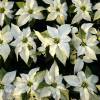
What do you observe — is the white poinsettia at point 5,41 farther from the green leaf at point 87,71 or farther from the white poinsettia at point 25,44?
the green leaf at point 87,71

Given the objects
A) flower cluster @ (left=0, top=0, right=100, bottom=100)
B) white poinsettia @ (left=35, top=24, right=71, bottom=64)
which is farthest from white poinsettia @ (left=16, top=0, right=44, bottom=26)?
white poinsettia @ (left=35, top=24, right=71, bottom=64)

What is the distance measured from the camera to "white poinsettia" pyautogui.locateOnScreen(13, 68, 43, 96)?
1.62 m

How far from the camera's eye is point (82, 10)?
1.77m

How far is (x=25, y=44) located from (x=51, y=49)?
0.12m

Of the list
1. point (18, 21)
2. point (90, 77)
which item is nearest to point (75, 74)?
point (90, 77)

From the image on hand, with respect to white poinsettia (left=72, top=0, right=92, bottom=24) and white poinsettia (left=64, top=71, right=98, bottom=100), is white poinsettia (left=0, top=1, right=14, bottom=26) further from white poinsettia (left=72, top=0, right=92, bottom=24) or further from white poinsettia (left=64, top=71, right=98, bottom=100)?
white poinsettia (left=64, top=71, right=98, bottom=100)

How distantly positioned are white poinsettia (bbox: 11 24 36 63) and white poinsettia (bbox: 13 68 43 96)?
0.21ft

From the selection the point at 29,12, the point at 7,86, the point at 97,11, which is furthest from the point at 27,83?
the point at 97,11

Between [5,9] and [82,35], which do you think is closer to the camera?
[82,35]

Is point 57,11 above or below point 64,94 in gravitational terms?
above

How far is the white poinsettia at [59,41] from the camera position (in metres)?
1.64

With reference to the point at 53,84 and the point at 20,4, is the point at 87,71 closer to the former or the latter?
the point at 53,84

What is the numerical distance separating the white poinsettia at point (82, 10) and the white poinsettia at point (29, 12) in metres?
0.16

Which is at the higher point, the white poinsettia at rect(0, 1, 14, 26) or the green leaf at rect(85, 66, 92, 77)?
the white poinsettia at rect(0, 1, 14, 26)
